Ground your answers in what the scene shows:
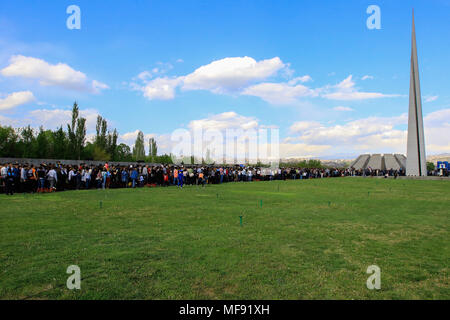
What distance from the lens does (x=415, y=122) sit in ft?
174

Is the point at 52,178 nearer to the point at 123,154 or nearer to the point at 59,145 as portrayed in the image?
the point at 59,145

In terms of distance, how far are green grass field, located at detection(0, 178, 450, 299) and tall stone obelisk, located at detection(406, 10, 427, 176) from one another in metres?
49.6

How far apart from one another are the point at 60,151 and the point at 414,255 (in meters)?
63.9

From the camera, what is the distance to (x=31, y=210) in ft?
39.5

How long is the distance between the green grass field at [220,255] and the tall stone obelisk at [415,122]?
1954 inches

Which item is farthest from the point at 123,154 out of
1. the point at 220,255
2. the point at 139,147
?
the point at 220,255

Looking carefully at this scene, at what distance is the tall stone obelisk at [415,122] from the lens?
5272 centimetres

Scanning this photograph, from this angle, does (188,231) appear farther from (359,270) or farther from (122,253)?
(359,270)

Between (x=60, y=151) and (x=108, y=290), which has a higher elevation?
(x=60, y=151)

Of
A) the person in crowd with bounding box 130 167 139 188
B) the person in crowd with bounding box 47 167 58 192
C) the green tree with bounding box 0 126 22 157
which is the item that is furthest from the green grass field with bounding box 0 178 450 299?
the green tree with bounding box 0 126 22 157

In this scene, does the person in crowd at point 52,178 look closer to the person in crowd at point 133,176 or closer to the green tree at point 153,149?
the person in crowd at point 133,176

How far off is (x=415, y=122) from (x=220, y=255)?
58469 mm
